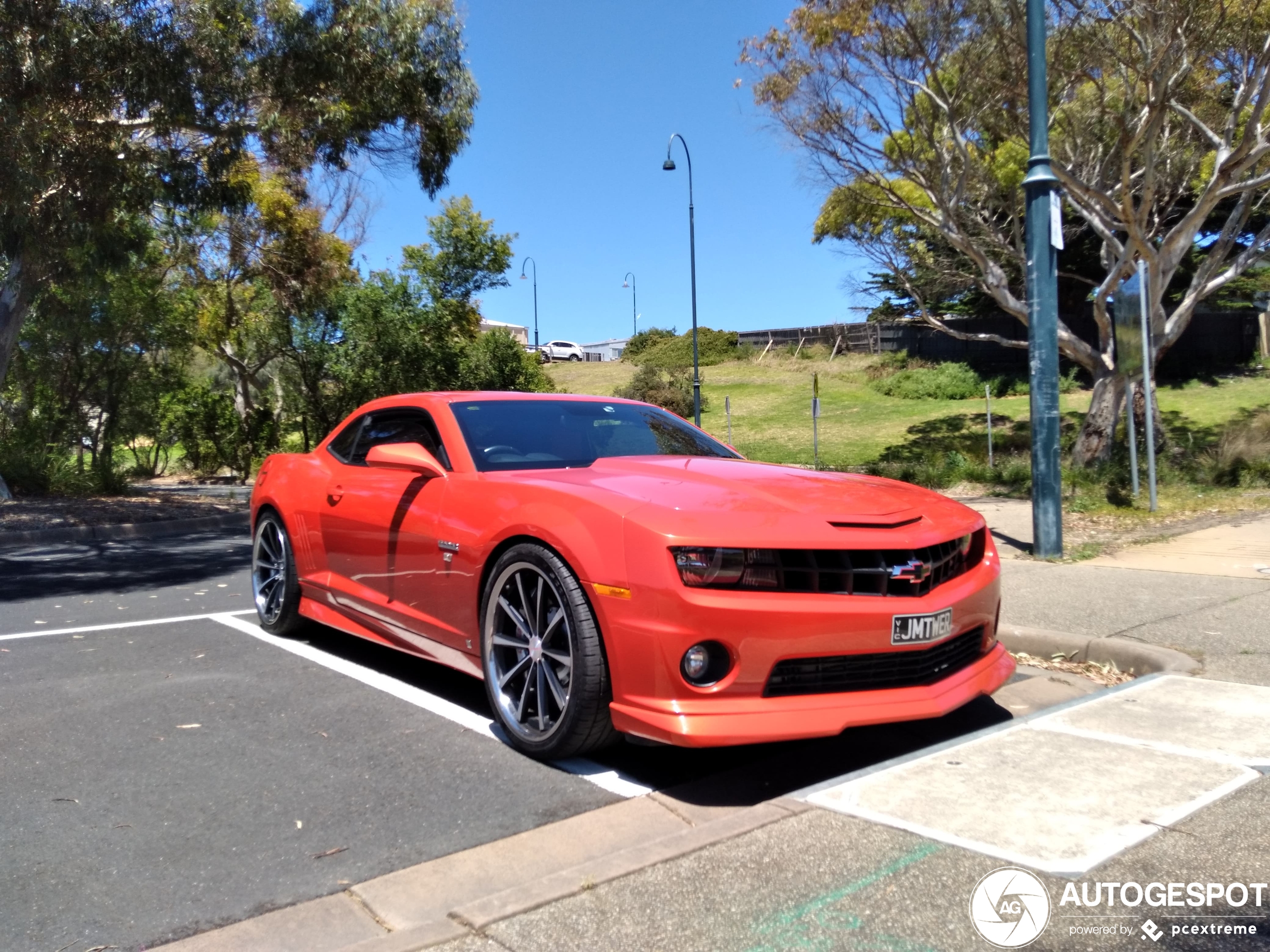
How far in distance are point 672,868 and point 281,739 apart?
7.08 feet

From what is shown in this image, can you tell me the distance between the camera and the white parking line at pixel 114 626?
21.6 feet

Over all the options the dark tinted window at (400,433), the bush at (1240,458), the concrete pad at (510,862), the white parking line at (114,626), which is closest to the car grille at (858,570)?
the concrete pad at (510,862)

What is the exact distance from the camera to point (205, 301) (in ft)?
73.1

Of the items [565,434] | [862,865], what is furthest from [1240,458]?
[862,865]

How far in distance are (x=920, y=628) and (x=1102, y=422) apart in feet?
37.4

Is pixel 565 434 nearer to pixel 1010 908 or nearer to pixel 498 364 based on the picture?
pixel 1010 908

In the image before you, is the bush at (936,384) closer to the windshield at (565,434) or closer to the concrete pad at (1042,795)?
the windshield at (565,434)

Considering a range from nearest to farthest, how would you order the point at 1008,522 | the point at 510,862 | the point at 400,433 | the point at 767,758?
the point at 510,862 < the point at 767,758 < the point at 400,433 < the point at 1008,522

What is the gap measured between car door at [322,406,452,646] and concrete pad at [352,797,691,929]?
4.56ft

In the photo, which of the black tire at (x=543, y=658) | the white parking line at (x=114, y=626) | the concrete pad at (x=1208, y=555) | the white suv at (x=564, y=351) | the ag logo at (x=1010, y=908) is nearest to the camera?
the ag logo at (x=1010, y=908)

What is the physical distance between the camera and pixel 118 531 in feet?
42.3

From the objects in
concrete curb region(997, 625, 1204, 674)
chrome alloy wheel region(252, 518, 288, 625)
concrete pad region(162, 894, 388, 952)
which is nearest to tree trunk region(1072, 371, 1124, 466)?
concrete curb region(997, 625, 1204, 674)

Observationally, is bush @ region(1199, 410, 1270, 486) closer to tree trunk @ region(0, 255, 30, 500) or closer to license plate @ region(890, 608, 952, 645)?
license plate @ region(890, 608, 952, 645)

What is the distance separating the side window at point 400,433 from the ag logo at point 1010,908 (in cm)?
298
